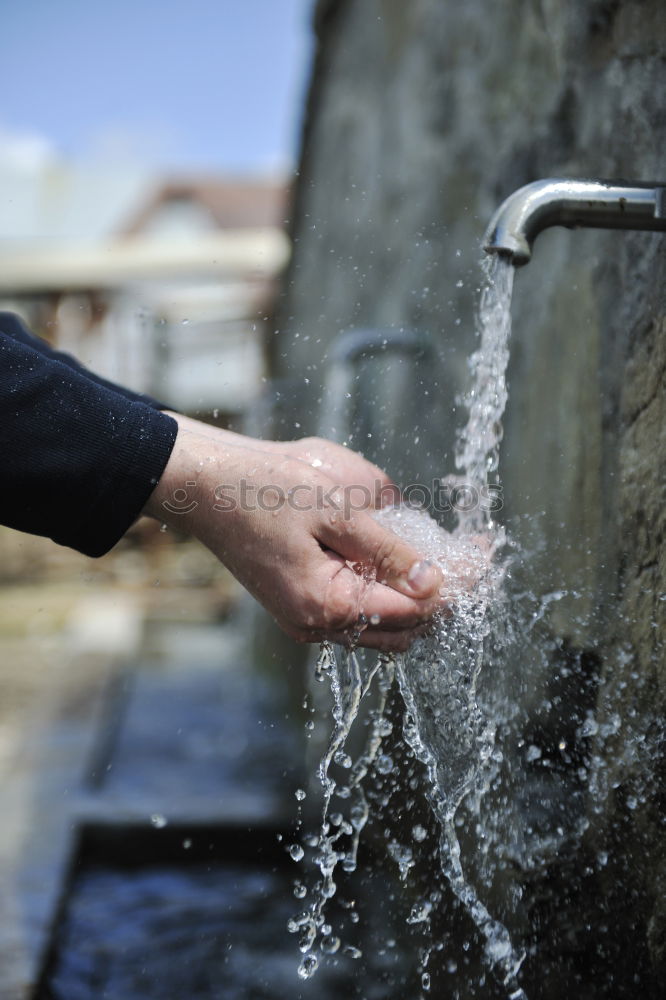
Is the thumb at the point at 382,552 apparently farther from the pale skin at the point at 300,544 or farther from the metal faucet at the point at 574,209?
the metal faucet at the point at 574,209

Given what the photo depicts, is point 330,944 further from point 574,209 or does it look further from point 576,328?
point 574,209

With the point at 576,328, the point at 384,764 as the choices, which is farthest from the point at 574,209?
the point at 384,764

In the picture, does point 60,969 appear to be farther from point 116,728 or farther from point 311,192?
point 311,192

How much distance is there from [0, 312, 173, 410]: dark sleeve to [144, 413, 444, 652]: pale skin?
0.31 m

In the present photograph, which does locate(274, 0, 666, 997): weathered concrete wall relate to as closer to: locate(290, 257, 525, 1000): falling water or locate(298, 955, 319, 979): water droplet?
locate(290, 257, 525, 1000): falling water

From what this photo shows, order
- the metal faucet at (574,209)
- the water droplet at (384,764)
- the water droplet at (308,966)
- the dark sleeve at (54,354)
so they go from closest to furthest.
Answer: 1. the metal faucet at (574,209)
2. the dark sleeve at (54,354)
3. the water droplet at (308,966)
4. the water droplet at (384,764)

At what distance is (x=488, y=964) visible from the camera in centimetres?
144

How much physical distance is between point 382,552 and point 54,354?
757mm

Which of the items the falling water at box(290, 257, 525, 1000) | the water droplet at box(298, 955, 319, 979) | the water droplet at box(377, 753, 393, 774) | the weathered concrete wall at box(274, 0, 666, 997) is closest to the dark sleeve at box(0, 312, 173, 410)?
the falling water at box(290, 257, 525, 1000)

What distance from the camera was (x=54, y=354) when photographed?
1.60m

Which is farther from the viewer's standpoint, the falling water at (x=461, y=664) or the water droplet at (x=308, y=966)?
the water droplet at (x=308, y=966)

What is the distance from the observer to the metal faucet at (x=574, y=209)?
1090 mm

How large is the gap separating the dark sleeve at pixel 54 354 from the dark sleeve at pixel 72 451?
277mm

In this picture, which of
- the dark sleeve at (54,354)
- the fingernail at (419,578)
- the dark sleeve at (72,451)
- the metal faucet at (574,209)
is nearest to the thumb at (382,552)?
the fingernail at (419,578)
